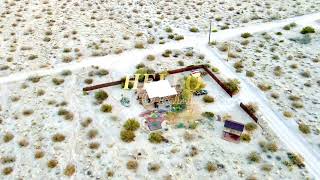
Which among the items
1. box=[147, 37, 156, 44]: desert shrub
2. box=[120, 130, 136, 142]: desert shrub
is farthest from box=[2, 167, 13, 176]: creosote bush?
box=[147, 37, 156, 44]: desert shrub

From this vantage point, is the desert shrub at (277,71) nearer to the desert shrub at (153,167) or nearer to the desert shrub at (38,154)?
the desert shrub at (153,167)

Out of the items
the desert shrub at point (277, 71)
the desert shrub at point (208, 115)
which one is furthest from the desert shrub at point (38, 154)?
the desert shrub at point (277, 71)

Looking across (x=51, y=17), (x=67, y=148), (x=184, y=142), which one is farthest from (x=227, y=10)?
(x=67, y=148)

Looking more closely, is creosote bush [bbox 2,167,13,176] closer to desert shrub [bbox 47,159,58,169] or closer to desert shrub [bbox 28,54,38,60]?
desert shrub [bbox 47,159,58,169]

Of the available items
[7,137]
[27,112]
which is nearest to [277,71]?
[27,112]

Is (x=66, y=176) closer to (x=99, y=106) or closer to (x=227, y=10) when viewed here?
(x=99, y=106)

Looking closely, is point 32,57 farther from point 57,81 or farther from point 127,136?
point 127,136
